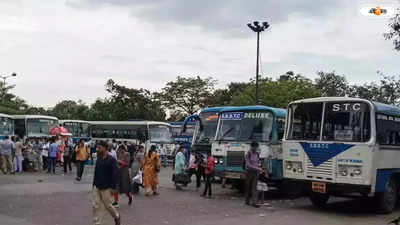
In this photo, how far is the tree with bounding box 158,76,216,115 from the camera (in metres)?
66.5

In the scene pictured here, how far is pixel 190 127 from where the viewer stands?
1351 inches

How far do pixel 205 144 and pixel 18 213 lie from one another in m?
9.69

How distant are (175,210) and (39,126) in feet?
89.3

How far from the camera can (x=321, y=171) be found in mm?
14375

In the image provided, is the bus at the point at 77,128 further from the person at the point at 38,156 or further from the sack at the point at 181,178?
the sack at the point at 181,178

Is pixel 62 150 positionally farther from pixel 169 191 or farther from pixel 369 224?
pixel 369 224

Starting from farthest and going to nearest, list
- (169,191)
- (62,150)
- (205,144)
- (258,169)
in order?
(62,150) → (205,144) → (169,191) → (258,169)

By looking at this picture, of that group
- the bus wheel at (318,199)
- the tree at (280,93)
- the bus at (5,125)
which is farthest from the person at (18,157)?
the tree at (280,93)

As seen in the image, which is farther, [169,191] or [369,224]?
[169,191]

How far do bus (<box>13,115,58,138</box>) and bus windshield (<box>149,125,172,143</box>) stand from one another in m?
7.28

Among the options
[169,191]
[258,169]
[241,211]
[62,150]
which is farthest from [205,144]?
[62,150]

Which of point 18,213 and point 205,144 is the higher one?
point 205,144

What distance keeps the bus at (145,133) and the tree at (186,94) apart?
21439 mm

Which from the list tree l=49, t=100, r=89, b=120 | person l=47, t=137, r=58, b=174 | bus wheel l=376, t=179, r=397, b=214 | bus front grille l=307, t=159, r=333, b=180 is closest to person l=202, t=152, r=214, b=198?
bus front grille l=307, t=159, r=333, b=180
